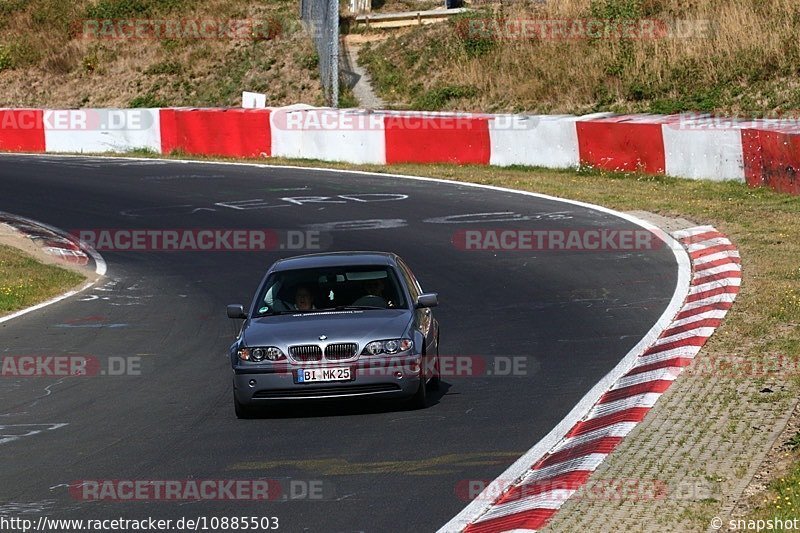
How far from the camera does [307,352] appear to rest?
1109cm

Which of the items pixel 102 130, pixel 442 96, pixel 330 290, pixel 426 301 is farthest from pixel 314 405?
pixel 442 96

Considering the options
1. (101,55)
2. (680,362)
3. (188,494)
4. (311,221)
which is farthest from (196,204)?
(101,55)

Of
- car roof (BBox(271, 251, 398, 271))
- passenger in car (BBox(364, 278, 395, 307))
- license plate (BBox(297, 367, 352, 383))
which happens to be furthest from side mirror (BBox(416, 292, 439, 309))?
license plate (BBox(297, 367, 352, 383))

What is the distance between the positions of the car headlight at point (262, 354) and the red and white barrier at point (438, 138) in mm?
13577

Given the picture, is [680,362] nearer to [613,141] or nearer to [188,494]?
[188,494]

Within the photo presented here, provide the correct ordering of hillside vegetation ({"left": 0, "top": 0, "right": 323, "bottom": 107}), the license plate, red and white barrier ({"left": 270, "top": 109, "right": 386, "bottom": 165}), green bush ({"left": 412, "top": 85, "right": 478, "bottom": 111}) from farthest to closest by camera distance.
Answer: hillside vegetation ({"left": 0, "top": 0, "right": 323, "bottom": 107}) → green bush ({"left": 412, "top": 85, "right": 478, "bottom": 111}) → red and white barrier ({"left": 270, "top": 109, "right": 386, "bottom": 165}) → the license plate

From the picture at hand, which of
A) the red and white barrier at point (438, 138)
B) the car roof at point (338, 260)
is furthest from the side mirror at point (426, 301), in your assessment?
the red and white barrier at point (438, 138)

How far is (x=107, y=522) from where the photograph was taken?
811cm

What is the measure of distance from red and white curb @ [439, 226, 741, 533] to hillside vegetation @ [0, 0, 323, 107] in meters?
→ 28.2

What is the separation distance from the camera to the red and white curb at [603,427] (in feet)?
26.0

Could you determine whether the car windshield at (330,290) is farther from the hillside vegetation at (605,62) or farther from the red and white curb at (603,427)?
the hillside vegetation at (605,62)

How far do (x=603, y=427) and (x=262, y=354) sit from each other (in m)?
2.96

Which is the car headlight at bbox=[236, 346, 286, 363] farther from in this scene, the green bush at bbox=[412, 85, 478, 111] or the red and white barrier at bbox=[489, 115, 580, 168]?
the green bush at bbox=[412, 85, 478, 111]

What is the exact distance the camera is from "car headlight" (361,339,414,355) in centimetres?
1109
